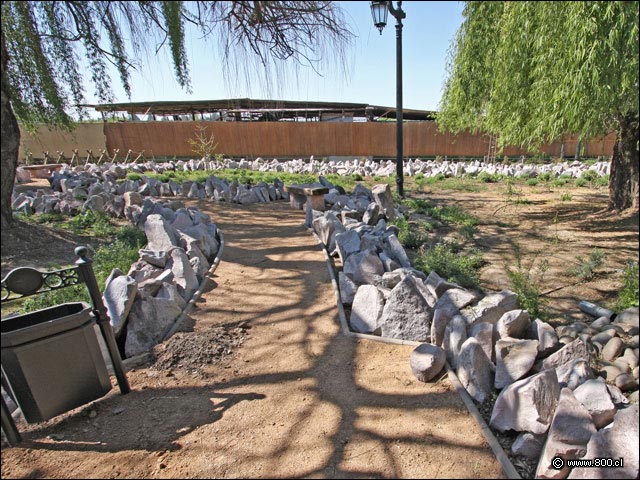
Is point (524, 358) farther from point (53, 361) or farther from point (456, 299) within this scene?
point (53, 361)

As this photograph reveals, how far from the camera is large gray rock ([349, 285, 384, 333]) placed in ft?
9.52

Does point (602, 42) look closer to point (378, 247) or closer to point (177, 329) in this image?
point (378, 247)

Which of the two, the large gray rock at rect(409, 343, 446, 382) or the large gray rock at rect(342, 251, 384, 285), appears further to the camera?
the large gray rock at rect(342, 251, 384, 285)

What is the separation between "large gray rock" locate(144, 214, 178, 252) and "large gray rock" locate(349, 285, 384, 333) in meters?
2.42

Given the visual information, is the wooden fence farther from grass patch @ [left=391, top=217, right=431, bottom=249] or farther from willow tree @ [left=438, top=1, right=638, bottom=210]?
grass patch @ [left=391, top=217, right=431, bottom=249]

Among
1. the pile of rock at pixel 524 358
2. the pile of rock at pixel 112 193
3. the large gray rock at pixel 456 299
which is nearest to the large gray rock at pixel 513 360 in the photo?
the pile of rock at pixel 524 358

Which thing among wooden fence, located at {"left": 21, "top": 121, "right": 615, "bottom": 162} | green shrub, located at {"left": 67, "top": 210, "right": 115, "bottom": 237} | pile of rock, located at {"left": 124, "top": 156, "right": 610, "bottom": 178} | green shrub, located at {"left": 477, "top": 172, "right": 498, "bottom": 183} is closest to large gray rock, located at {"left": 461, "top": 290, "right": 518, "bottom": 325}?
green shrub, located at {"left": 67, "top": 210, "right": 115, "bottom": 237}

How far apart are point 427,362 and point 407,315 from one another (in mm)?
508

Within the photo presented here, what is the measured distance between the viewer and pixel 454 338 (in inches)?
95.6

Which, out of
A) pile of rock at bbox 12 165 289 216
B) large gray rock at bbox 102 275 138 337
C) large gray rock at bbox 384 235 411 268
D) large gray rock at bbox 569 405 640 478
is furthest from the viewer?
pile of rock at bbox 12 165 289 216

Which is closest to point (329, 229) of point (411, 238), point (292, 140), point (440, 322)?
point (411, 238)

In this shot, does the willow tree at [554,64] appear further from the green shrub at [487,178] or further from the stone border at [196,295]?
the green shrub at [487,178]

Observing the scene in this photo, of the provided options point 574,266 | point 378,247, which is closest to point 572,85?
point 574,266

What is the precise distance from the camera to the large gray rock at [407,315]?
2.72 metres
